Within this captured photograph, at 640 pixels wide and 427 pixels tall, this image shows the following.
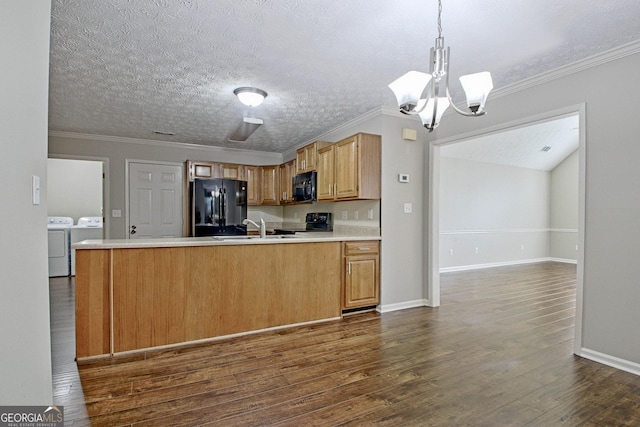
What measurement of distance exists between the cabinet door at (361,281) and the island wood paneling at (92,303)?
228 centimetres

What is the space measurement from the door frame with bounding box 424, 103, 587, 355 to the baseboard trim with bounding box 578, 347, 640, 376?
53 millimetres

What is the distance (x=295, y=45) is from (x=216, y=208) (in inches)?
144

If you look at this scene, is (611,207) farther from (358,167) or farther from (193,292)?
(193,292)

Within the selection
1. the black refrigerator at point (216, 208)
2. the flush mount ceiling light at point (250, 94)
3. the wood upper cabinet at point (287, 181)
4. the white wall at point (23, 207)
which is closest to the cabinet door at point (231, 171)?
the black refrigerator at point (216, 208)

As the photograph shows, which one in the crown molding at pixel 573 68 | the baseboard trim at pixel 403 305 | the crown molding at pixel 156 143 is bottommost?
the baseboard trim at pixel 403 305

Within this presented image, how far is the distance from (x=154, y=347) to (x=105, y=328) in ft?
1.35

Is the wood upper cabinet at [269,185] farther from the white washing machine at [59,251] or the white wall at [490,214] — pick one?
the white washing machine at [59,251]

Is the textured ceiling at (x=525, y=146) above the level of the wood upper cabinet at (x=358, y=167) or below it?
above

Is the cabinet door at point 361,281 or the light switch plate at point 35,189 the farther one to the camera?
the cabinet door at point 361,281

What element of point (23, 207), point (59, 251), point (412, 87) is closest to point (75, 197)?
point (59, 251)

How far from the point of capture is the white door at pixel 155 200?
18.0ft

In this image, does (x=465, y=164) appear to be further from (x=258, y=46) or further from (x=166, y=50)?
(x=166, y=50)

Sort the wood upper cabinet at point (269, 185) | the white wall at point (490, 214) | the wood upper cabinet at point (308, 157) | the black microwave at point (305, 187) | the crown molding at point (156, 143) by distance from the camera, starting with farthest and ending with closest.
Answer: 1. the white wall at point (490, 214)
2. the wood upper cabinet at point (269, 185)
3. the crown molding at point (156, 143)
4. the black microwave at point (305, 187)
5. the wood upper cabinet at point (308, 157)

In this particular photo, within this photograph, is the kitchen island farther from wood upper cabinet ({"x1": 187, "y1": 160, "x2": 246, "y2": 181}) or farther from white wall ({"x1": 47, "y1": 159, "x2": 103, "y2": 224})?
white wall ({"x1": 47, "y1": 159, "x2": 103, "y2": 224})
